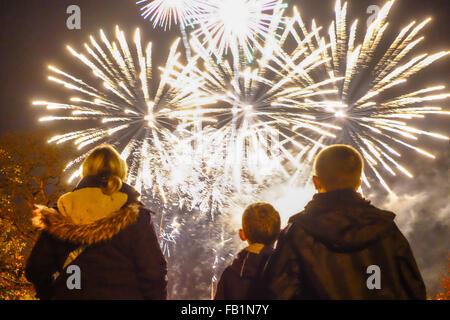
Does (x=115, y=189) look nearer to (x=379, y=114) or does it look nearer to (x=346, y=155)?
(x=346, y=155)

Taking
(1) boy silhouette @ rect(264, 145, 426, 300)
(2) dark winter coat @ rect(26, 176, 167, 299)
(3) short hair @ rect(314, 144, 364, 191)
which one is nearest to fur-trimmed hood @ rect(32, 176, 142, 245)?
(2) dark winter coat @ rect(26, 176, 167, 299)

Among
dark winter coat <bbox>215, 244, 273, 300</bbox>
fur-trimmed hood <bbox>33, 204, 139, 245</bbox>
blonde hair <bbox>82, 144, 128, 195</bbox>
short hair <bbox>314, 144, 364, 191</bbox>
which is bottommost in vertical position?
dark winter coat <bbox>215, 244, 273, 300</bbox>

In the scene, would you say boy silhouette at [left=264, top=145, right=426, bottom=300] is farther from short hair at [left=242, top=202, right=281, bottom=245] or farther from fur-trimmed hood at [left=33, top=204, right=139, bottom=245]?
fur-trimmed hood at [left=33, top=204, right=139, bottom=245]

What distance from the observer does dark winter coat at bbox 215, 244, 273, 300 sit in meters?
3.25

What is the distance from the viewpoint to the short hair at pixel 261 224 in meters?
3.42

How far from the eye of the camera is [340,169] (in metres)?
2.97

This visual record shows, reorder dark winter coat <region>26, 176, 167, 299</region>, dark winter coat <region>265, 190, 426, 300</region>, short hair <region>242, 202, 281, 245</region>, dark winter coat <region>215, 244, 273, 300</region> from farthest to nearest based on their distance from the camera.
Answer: short hair <region>242, 202, 281, 245</region>, dark winter coat <region>215, 244, 273, 300</region>, dark winter coat <region>26, 176, 167, 299</region>, dark winter coat <region>265, 190, 426, 300</region>

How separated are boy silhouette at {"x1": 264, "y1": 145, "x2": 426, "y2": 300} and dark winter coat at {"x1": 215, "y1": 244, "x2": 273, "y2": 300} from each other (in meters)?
0.35

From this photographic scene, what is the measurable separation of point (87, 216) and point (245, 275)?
4.87 ft

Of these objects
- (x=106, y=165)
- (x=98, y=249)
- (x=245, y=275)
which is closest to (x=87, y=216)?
(x=98, y=249)

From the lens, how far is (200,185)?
41.9 feet

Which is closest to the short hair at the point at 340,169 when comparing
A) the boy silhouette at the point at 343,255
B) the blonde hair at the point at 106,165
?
the boy silhouette at the point at 343,255

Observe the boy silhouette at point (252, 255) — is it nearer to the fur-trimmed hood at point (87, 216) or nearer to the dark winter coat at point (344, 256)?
the dark winter coat at point (344, 256)
